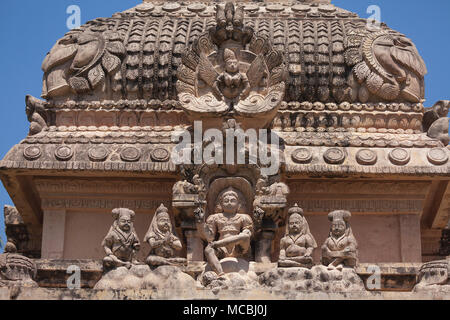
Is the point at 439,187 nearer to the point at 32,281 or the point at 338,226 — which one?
the point at 338,226

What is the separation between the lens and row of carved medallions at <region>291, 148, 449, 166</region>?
24703 mm

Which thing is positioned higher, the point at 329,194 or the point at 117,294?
the point at 329,194

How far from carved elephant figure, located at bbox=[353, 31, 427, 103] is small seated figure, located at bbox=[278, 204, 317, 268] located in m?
4.54

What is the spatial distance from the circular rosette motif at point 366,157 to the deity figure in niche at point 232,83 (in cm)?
247

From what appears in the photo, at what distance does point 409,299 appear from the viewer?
20312 mm

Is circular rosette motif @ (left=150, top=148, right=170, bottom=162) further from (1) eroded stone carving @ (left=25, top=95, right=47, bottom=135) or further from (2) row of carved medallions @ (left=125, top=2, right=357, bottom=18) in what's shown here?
(2) row of carved medallions @ (left=125, top=2, right=357, bottom=18)

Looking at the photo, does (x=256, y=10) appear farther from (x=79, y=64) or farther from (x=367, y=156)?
(x=367, y=156)

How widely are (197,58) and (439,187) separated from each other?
213 inches

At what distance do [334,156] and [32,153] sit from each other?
19.1 ft

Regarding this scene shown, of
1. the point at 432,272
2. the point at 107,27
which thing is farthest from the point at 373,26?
the point at 432,272

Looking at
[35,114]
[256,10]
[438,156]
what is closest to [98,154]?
[35,114]

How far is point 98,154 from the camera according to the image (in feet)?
81.8

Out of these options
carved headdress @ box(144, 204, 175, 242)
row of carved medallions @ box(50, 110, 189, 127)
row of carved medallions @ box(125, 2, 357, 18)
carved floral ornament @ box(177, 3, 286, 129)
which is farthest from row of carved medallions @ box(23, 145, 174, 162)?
row of carved medallions @ box(125, 2, 357, 18)

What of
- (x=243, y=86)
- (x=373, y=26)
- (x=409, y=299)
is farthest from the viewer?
(x=373, y=26)
